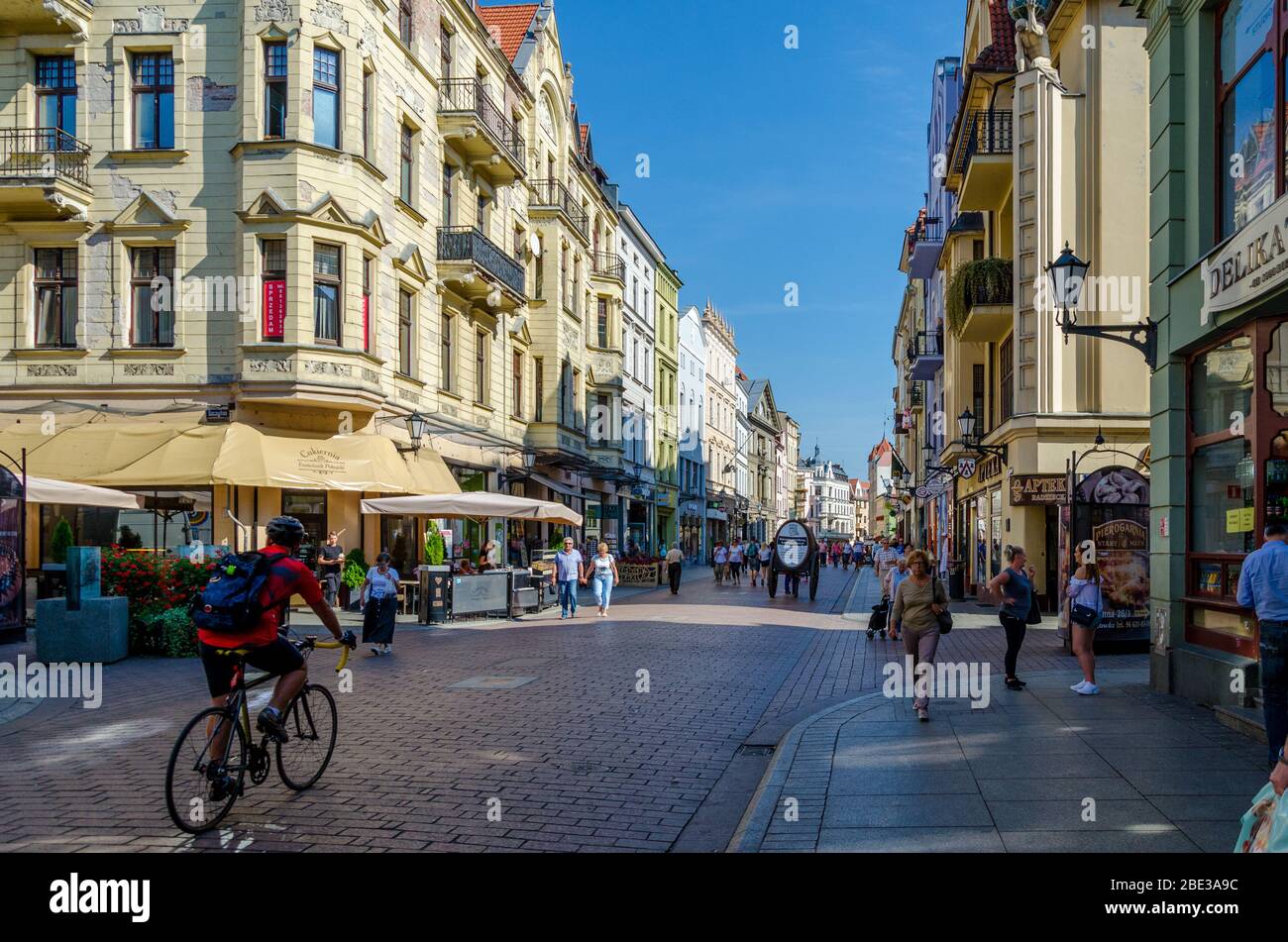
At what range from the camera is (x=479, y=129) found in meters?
27.8

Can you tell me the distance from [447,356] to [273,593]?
73.6 ft

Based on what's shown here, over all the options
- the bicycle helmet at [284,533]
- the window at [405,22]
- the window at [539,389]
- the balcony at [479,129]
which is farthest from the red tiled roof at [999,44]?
the bicycle helmet at [284,533]

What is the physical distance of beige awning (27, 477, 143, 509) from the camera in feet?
51.9

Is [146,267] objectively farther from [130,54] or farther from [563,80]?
[563,80]

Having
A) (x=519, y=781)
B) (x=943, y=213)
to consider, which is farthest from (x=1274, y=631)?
(x=943, y=213)

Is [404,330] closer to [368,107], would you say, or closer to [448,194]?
[448,194]

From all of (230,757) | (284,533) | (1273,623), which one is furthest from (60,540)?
(1273,623)

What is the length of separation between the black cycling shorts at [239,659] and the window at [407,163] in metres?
20.3

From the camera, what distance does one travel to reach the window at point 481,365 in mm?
30359

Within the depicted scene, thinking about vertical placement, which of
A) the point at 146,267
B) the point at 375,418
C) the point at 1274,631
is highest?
the point at 146,267

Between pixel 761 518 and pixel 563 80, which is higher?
pixel 563 80

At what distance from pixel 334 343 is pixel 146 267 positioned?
4.32 metres
